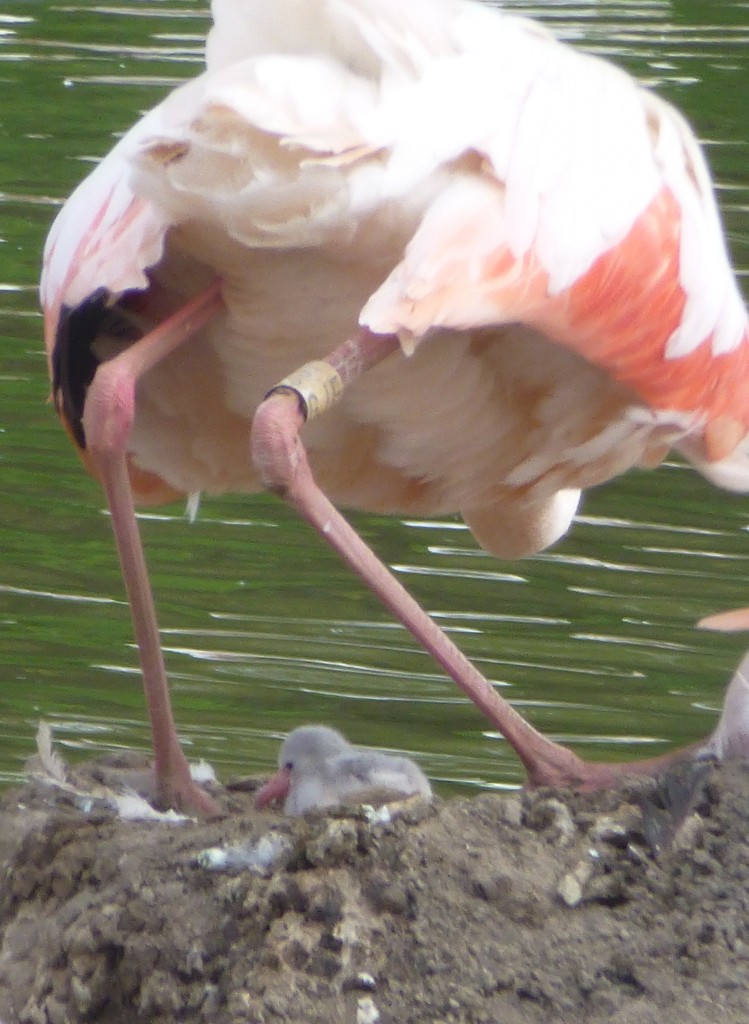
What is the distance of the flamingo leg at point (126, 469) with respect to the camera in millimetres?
3883

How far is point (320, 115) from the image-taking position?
137 inches

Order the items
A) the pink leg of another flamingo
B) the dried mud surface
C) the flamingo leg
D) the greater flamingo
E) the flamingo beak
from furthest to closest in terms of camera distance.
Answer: the flamingo beak < the flamingo leg < the pink leg of another flamingo < the greater flamingo < the dried mud surface

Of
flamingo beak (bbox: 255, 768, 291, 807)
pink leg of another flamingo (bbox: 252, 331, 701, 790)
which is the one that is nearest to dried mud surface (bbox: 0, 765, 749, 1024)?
pink leg of another flamingo (bbox: 252, 331, 701, 790)

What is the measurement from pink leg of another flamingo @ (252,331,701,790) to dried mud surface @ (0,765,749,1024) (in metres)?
0.18

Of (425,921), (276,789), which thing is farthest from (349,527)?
(276,789)

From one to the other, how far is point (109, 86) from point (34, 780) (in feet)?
26.7

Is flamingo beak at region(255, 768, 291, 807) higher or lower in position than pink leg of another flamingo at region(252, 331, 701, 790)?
lower

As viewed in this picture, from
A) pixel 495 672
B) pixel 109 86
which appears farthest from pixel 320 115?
pixel 109 86

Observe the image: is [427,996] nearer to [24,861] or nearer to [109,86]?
[24,861]

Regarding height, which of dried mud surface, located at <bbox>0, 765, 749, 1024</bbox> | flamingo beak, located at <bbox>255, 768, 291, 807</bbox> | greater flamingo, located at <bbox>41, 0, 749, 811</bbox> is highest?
greater flamingo, located at <bbox>41, 0, 749, 811</bbox>

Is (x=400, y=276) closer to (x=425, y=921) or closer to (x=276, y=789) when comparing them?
(x=425, y=921)

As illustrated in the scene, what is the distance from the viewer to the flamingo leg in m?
3.88

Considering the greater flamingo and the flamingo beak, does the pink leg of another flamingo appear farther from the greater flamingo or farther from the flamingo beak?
the flamingo beak

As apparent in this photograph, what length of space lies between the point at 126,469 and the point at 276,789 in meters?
0.81
